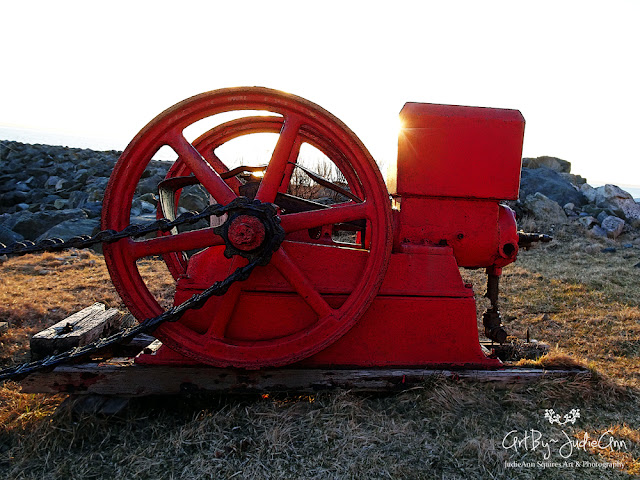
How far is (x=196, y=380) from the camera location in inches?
103

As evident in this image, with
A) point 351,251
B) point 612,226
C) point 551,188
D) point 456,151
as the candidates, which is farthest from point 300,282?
point 551,188

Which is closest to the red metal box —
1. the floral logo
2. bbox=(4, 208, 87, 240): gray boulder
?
the floral logo

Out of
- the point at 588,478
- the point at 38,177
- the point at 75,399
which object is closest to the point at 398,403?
the point at 588,478

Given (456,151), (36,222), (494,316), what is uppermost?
(456,151)

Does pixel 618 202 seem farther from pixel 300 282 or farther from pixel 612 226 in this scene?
Result: pixel 300 282

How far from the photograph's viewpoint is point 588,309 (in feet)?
16.3

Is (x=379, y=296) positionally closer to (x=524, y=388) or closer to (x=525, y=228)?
(x=524, y=388)

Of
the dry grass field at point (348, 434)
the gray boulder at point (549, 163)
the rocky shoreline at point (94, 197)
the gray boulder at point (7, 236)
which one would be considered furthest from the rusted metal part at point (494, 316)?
the gray boulder at point (549, 163)

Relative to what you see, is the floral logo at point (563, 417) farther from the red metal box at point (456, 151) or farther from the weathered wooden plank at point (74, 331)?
the weathered wooden plank at point (74, 331)

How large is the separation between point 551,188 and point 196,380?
12.6 m

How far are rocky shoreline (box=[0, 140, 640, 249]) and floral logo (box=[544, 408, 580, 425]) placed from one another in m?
7.99

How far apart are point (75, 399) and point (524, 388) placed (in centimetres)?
263

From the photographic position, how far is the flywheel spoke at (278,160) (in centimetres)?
257

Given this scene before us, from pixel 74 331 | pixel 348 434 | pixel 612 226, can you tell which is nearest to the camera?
pixel 348 434
